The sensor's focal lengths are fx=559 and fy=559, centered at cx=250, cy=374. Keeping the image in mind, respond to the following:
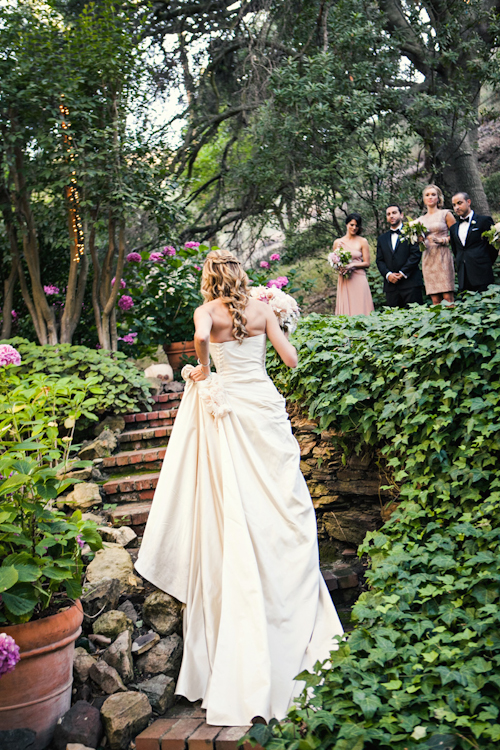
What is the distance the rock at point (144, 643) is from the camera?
10.1 ft

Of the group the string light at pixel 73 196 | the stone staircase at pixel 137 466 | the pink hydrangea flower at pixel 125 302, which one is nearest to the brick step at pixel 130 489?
the stone staircase at pixel 137 466

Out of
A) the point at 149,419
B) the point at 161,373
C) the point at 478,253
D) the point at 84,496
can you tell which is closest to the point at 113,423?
the point at 149,419

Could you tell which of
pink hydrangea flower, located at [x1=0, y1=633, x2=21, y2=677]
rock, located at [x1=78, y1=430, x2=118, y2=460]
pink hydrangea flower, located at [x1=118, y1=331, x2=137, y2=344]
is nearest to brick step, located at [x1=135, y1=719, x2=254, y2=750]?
pink hydrangea flower, located at [x1=0, y1=633, x2=21, y2=677]

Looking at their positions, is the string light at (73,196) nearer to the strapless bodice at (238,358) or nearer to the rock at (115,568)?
the strapless bodice at (238,358)

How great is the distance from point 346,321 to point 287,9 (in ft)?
22.9

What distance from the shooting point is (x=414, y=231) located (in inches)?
253

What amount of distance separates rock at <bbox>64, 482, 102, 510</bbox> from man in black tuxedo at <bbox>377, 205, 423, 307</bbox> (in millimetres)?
4318

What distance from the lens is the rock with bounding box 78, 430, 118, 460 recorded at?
523cm

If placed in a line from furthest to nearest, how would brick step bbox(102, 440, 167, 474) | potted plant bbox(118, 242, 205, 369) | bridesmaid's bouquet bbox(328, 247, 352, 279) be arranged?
potted plant bbox(118, 242, 205, 369)
bridesmaid's bouquet bbox(328, 247, 352, 279)
brick step bbox(102, 440, 167, 474)

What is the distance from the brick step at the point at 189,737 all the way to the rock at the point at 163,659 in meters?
0.35

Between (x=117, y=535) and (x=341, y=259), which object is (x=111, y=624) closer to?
(x=117, y=535)

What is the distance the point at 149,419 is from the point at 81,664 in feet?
10.3

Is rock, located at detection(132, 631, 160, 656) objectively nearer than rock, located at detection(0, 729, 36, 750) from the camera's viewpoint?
No

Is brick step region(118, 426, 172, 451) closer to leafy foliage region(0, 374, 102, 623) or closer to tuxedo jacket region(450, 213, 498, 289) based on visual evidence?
leafy foliage region(0, 374, 102, 623)
